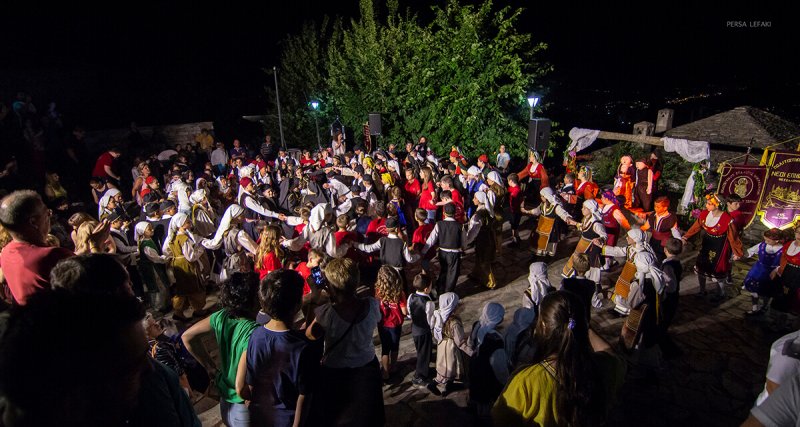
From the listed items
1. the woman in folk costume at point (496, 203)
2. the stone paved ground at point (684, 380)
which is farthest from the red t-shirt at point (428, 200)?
the stone paved ground at point (684, 380)

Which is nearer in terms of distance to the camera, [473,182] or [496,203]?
[496,203]

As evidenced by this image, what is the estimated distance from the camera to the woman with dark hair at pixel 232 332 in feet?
9.20

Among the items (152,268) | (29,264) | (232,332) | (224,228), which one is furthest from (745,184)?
(29,264)

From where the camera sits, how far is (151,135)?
15.6 m

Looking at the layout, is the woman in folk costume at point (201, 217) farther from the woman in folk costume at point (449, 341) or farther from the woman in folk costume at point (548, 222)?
the woman in folk costume at point (548, 222)

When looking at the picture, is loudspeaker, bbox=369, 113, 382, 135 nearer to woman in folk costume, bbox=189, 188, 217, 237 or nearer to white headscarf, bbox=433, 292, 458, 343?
woman in folk costume, bbox=189, 188, 217, 237

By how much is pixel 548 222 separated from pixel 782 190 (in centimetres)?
487

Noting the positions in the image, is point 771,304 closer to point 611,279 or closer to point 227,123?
point 611,279

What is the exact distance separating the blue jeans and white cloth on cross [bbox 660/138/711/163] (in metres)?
11.3

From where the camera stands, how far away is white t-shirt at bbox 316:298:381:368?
330 cm

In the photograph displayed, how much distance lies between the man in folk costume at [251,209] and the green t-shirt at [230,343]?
4142 millimetres

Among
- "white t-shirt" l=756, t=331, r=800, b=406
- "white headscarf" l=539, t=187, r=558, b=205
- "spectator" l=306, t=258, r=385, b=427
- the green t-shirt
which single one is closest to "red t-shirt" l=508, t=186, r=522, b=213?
"white headscarf" l=539, t=187, r=558, b=205

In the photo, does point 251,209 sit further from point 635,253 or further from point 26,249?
point 635,253

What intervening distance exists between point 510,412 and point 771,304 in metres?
5.61
